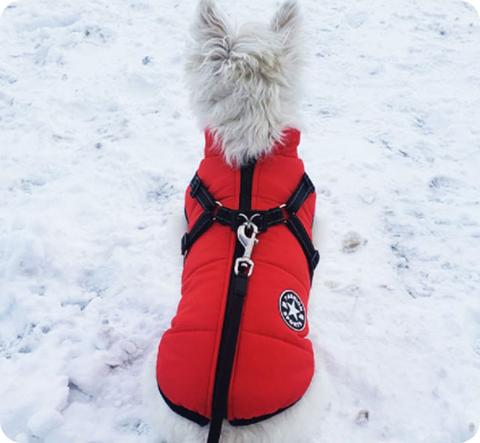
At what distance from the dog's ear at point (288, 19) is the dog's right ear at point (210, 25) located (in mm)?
268

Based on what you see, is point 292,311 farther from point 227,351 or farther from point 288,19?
point 288,19

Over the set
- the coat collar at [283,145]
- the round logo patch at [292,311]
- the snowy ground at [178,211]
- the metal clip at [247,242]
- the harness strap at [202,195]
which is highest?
the coat collar at [283,145]

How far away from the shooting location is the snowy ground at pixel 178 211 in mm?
2408

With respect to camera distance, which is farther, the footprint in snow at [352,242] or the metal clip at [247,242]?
the footprint in snow at [352,242]

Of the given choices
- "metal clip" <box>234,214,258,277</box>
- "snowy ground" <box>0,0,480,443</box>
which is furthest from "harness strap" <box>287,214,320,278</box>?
"snowy ground" <box>0,0,480,443</box>

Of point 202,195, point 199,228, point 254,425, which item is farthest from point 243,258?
point 254,425

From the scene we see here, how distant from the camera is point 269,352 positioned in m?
1.59

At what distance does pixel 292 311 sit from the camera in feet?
5.70

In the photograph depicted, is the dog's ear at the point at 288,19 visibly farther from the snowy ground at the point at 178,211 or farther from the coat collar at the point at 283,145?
the coat collar at the point at 283,145

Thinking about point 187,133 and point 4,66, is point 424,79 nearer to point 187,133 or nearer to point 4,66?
point 187,133

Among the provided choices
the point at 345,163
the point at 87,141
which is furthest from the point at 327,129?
the point at 87,141

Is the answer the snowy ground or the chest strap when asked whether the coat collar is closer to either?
the chest strap

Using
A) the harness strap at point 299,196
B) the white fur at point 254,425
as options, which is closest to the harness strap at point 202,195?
the harness strap at point 299,196

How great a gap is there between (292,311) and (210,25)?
1.40 metres
